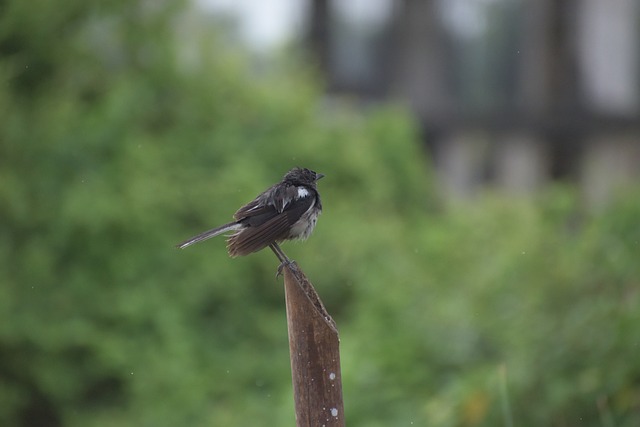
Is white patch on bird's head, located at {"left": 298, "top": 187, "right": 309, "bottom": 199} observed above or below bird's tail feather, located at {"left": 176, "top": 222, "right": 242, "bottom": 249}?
above

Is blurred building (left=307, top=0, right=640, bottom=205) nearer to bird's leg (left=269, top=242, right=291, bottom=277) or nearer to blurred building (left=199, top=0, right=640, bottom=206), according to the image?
blurred building (left=199, top=0, right=640, bottom=206)

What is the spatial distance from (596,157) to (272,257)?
13.8ft

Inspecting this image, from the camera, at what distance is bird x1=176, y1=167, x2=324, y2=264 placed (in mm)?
2977

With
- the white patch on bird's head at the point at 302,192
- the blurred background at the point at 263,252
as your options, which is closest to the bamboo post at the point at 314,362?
the white patch on bird's head at the point at 302,192

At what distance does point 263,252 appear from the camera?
7.09 meters

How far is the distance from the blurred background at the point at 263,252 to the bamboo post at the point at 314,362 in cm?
141

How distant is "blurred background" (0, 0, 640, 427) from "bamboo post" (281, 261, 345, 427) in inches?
55.4

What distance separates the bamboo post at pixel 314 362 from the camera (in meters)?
2.58

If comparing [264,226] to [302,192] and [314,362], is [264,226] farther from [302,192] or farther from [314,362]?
[314,362]

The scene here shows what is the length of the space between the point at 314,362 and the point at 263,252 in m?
4.53

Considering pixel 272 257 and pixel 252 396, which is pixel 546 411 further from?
pixel 272 257

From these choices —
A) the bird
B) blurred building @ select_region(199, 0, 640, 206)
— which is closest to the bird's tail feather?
the bird

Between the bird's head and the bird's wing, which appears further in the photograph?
the bird's head

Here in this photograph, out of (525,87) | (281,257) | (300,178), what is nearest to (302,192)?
(300,178)
